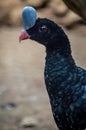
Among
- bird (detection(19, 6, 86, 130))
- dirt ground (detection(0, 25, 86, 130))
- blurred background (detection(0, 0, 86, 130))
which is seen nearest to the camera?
bird (detection(19, 6, 86, 130))

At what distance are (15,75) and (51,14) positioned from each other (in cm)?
245

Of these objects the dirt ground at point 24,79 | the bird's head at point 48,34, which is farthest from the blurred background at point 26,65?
the bird's head at point 48,34

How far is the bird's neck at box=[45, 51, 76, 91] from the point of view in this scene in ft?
11.3

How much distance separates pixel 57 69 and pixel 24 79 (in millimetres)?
4366

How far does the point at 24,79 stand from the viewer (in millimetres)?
7809

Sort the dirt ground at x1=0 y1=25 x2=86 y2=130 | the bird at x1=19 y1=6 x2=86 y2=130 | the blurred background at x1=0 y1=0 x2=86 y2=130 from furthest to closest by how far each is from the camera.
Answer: the dirt ground at x1=0 y1=25 x2=86 y2=130, the blurred background at x1=0 y1=0 x2=86 y2=130, the bird at x1=19 y1=6 x2=86 y2=130

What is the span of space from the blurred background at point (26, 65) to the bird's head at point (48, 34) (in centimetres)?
50

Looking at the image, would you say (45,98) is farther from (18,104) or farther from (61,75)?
(61,75)

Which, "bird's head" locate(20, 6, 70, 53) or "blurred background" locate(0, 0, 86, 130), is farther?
"blurred background" locate(0, 0, 86, 130)

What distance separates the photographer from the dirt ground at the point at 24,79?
633 centimetres

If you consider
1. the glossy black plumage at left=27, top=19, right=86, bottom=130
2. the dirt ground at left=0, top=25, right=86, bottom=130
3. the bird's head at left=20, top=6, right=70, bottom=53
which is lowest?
the glossy black plumage at left=27, top=19, right=86, bottom=130

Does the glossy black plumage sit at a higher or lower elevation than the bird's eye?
lower

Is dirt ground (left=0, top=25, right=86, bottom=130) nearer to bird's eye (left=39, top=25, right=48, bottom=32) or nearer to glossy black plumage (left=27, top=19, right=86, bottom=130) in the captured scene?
glossy black plumage (left=27, top=19, right=86, bottom=130)

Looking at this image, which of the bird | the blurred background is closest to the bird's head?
the bird
